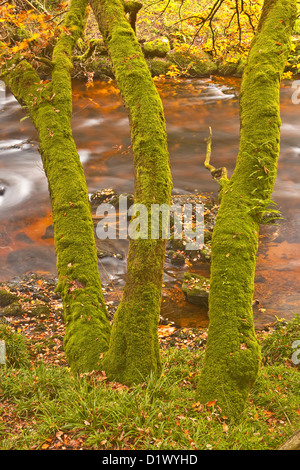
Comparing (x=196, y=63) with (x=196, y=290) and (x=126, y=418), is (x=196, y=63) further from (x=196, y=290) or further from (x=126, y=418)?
(x=126, y=418)

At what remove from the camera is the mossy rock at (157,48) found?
17766 mm

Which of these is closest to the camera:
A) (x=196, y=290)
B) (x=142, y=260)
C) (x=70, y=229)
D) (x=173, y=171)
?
(x=142, y=260)

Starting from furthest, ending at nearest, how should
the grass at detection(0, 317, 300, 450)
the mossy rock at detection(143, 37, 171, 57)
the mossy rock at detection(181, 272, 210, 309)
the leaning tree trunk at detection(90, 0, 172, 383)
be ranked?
the mossy rock at detection(143, 37, 171, 57) < the mossy rock at detection(181, 272, 210, 309) < the leaning tree trunk at detection(90, 0, 172, 383) < the grass at detection(0, 317, 300, 450)

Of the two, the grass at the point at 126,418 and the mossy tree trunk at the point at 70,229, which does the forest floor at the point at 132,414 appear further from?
the mossy tree trunk at the point at 70,229

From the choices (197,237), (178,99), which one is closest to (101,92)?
(178,99)

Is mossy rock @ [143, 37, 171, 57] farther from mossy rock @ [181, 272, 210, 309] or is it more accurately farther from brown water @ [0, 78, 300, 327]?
mossy rock @ [181, 272, 210, 309]

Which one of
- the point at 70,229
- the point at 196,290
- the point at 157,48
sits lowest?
the point at 196,290

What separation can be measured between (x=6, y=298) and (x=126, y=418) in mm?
5534

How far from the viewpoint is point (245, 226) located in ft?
11.6

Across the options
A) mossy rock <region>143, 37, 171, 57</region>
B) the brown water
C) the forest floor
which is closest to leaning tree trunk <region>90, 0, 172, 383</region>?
the forest floor

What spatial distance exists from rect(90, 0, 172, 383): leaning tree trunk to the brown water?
3867 mm

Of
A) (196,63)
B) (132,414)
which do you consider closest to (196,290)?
(132,414)

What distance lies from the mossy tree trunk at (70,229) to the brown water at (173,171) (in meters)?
4.01

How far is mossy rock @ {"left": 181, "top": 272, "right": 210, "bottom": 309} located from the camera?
26.2 feet
